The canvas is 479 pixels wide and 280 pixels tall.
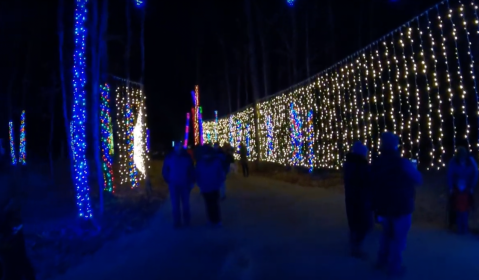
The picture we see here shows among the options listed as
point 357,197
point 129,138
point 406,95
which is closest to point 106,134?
point 129,138

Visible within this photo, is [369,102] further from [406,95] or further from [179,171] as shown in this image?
[179,171]

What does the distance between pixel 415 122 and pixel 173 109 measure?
5543 centimetres

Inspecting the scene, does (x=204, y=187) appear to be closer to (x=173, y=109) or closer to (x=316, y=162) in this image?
(x=316, y=162)

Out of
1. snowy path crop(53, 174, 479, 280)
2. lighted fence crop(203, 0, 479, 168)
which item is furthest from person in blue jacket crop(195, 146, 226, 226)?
lighted fence crop(203, 0, 479, 168)

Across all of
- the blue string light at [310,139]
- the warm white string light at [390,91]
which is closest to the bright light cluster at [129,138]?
the blue string light at [310,139]

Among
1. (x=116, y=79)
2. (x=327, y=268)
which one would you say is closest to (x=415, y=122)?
(x=327, y=268)

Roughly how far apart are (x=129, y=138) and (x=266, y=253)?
1619 centimetres

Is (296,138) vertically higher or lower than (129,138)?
lower

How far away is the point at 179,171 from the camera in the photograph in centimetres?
1296

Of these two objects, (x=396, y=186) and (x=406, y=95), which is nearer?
(x=396, y=186)

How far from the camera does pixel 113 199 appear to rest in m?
20.4

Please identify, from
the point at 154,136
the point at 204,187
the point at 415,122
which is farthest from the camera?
the point at 154,136

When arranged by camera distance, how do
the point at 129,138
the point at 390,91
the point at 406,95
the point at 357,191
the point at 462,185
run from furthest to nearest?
1. the point at 129,138
2. the point at 390,91
3. the point at 406,95
4. the point at 462,185
5. the point at 357,191

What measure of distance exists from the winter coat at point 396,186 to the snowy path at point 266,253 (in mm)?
1024
